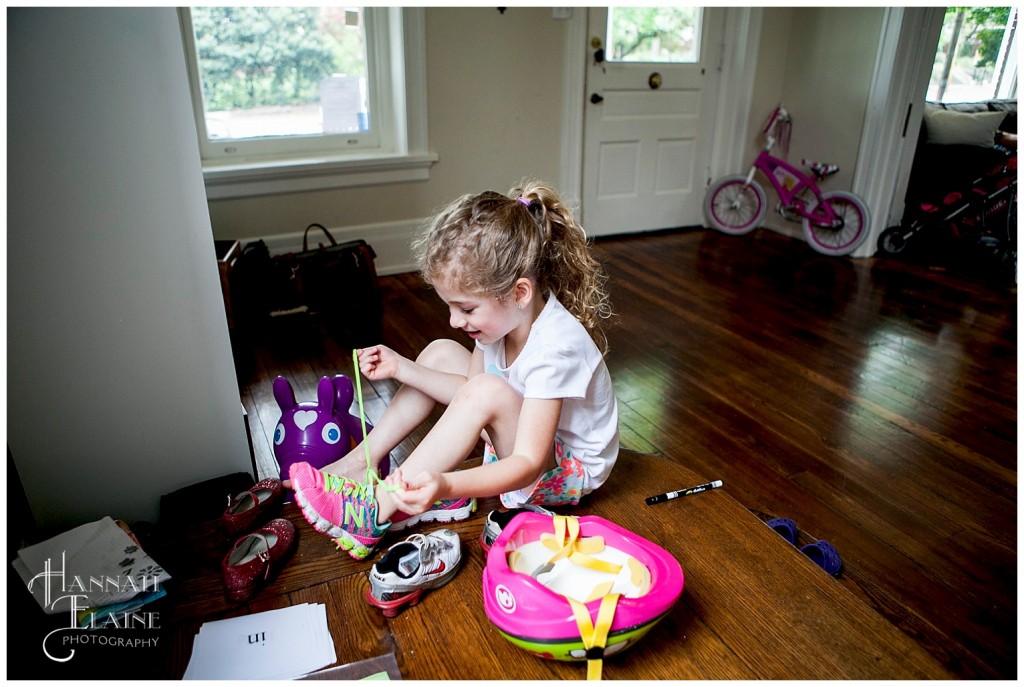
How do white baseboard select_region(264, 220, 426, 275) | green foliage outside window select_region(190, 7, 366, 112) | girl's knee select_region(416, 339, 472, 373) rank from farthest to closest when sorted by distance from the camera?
white baseboard select_region(264, 220, 426, 275), green foliage outside window select_region(190, 7, 366, 112), girl's knee select_region(416, 339, 472, 373)

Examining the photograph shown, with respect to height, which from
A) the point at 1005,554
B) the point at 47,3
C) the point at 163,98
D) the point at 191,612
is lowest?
the point at 1005,554

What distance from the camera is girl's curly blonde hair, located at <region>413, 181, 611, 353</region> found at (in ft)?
3.56

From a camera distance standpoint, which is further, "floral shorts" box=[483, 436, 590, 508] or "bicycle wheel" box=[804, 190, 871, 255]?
"bicycle wheel" box=[804, 190, 871, 255]

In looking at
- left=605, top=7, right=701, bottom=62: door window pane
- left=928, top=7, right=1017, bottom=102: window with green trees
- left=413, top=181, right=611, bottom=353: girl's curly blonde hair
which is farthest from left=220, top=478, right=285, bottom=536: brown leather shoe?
left=928, top=7, right=1017, bottom=102: window with green trees

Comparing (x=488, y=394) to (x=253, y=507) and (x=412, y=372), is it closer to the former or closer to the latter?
(x=412, y=372)

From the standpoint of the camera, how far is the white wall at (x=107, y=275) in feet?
3.39

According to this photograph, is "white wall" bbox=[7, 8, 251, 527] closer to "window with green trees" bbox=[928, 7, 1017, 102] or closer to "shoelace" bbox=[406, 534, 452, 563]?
"shoelace" bbox=[406, 534, 452, 563]

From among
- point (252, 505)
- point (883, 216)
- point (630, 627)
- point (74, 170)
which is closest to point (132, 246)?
point (74, 170)

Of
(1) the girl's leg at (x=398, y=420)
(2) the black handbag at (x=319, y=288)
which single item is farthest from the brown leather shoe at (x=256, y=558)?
(2) the black handbag at (x=319, y=288)

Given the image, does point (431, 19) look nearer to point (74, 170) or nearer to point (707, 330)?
point (707, 330)

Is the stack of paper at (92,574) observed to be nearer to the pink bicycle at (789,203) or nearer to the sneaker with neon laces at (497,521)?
the sneaker with neon laces at (497,521)

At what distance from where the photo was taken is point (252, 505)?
1.22 m

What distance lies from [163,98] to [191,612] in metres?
0.84

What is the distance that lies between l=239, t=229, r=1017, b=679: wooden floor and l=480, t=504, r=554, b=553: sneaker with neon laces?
16.6 inches
